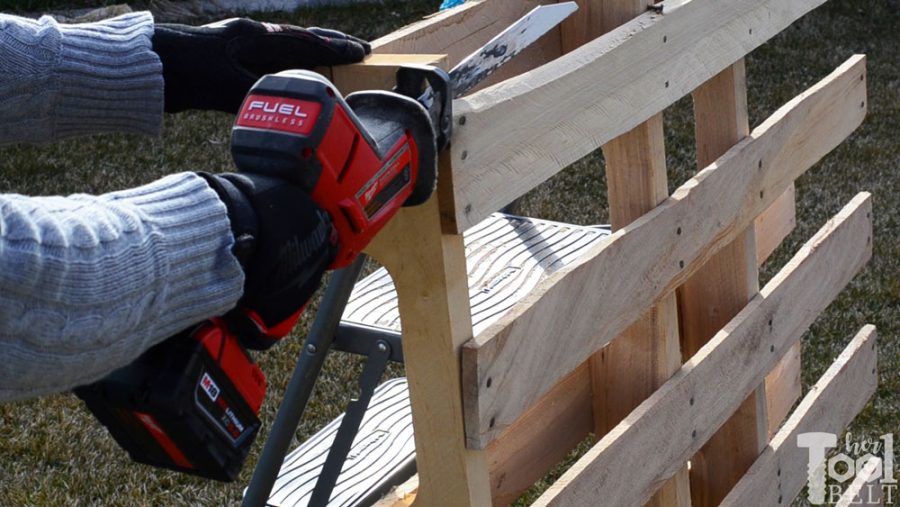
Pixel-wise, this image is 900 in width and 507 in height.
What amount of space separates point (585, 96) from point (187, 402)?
2.90 feet

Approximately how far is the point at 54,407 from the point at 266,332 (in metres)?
2.92

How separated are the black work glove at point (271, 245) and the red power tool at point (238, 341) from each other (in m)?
0.02

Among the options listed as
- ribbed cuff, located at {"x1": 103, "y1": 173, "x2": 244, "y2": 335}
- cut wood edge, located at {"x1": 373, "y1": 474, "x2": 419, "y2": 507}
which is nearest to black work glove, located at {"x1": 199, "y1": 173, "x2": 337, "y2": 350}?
ribbed cuff, located at {"x1": 103, "y1": 173, "x2": 244, "y2": 335}

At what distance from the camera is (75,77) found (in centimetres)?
167

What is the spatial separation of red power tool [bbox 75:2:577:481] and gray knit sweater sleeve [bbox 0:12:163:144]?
48 centimetres

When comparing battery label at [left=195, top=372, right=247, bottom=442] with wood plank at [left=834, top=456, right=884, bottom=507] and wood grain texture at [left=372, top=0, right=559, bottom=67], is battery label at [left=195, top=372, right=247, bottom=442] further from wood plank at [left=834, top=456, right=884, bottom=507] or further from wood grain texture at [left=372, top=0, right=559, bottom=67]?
wood plank at [left=834, top=456, right=884, bottom=507]

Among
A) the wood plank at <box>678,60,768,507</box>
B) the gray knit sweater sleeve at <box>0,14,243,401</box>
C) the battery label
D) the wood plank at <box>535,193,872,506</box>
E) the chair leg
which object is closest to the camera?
the gray knit sweater sleeve at <box>0,14,243,401</box>

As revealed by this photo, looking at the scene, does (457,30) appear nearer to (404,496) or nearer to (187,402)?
(404,496)

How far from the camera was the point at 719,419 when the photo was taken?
2.30 m

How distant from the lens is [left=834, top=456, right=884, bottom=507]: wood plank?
9.85ft

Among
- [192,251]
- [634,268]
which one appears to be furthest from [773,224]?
[192,251]

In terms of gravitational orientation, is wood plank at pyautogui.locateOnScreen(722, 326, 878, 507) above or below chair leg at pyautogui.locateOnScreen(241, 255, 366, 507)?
below

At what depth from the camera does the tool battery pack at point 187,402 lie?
46.3 inches

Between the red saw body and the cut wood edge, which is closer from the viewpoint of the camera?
the red saw body
